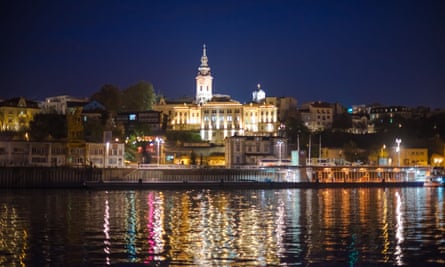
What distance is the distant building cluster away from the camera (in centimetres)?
9044

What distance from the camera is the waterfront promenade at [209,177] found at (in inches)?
3172

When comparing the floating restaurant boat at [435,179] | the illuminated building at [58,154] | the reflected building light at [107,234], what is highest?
the illuminated building at [58,154]

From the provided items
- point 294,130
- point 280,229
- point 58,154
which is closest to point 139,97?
point 294,130

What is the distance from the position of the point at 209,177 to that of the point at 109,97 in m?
55.5

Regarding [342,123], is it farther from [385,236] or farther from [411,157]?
[385,236]

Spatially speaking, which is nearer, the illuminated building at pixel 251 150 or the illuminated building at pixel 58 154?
the illuminated building at pixel 58 154

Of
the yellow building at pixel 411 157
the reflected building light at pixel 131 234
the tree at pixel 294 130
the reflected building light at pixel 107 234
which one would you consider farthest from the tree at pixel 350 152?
the reflected building light at pixel 107 234

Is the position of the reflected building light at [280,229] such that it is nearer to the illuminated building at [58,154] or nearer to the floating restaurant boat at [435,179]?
the illuminated building at [58,154]

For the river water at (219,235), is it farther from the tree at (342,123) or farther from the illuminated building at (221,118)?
the tree at (342,123)

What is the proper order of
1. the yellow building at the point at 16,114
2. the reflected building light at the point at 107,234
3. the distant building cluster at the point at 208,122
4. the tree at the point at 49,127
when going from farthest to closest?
the yellow building at the point at 16,114, the tree at the point at 49,127, the distant building cluster at the point at 208,122, the reflected building light at the point at 107,234

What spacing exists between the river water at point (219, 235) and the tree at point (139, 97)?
93.9 metres

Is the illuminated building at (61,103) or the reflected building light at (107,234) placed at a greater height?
the illuminated building at (61,103)

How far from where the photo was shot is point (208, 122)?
134 m

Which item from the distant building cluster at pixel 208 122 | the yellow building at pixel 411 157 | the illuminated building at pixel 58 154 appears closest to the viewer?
the illuminated building at pixel 58 154
